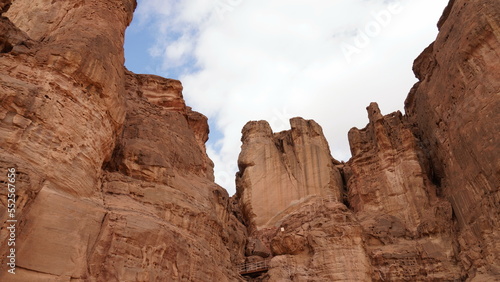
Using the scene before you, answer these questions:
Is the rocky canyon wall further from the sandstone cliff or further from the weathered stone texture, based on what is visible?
the sandstone cliff

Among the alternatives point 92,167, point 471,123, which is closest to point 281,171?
point 471,123

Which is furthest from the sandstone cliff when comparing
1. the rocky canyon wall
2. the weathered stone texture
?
the weathered stone texture

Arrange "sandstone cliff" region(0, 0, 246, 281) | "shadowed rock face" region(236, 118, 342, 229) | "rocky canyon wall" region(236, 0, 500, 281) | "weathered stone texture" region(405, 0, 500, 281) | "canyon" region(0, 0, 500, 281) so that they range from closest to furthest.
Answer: "sandstone cliff" region(0, 0, 246, 281), "canyon" region(0, 0, 500, 281), "weathered stone texture" region(405, 0, 500, 281), "rocky canyon wall" region(236, 0, 500, 281), "shadowed rock face" region(236, 118, 342, 229)

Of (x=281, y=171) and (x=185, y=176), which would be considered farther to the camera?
(x=281, y=171)

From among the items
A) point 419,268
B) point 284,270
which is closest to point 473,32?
point 419,268

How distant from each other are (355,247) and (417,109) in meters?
14.6

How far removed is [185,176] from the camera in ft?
69.7

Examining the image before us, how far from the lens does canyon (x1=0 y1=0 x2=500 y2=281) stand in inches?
520

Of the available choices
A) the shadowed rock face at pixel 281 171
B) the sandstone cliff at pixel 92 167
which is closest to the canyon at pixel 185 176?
the sandstone cliff at pixel 92 167

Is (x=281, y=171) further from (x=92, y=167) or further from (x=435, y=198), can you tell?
(x=92, y=167)

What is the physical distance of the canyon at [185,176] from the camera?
13.2 m

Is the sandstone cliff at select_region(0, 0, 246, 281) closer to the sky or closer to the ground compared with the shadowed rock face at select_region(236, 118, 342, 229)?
closer to the ground

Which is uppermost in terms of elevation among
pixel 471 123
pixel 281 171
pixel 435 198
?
pixel 281 171

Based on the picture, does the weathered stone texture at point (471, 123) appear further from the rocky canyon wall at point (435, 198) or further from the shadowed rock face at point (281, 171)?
the shadowed rock face at point (281, 171)
